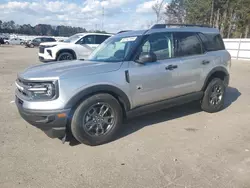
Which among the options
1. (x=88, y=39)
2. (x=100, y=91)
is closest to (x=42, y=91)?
(x=100, y=91)

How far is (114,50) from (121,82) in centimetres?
93

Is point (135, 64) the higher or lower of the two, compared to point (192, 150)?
higher

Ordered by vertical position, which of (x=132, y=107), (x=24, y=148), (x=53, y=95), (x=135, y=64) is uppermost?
(x=135, y=64)

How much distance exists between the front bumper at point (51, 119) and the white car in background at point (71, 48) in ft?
30.7

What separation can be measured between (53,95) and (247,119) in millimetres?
4102

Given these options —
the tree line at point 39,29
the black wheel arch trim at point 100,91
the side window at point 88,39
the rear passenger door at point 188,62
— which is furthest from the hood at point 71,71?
the tree line at point 39,29

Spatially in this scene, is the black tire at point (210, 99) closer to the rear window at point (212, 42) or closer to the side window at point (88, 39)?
the rear window at point (212, 42)

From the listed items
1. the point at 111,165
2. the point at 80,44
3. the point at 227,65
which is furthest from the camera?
the point at 80,44

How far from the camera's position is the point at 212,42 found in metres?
5.41

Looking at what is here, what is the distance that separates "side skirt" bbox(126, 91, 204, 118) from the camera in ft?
13.7

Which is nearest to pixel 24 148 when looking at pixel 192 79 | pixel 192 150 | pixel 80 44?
pixel 192 150

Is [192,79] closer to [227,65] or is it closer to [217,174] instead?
[227,65]

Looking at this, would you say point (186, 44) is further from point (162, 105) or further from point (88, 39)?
point (88, 39)

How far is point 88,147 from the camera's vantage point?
378 cm
